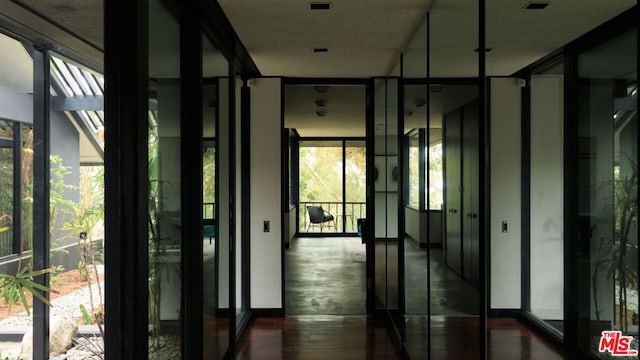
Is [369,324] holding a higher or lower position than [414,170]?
lower

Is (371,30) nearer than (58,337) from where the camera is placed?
No

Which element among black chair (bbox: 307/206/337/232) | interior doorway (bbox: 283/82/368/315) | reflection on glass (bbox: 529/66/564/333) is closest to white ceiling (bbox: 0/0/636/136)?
reflection on glass (bbox: 529/66/564/333)

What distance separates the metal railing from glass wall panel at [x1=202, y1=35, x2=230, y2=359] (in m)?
9.77

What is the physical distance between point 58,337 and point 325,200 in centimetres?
1227

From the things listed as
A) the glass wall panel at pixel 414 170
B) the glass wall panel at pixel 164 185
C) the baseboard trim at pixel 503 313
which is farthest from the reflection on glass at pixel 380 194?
the baseboard trim at pixel 503 313

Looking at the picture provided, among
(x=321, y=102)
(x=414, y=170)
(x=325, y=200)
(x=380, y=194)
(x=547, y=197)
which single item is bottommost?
(x=325, y=200)

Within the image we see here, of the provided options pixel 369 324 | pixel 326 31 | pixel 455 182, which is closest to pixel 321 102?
pixel 369 324

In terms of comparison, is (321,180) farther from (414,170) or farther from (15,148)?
(15,148)

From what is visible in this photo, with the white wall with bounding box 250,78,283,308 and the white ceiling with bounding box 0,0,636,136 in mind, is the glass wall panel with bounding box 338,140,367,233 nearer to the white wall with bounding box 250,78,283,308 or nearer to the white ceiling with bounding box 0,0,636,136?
the white ceiling with bounding box 0,0,636,136

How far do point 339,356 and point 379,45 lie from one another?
8.41ft

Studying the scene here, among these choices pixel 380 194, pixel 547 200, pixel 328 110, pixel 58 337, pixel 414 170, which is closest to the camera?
pixel 547 200

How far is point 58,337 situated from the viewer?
1453 millimetres

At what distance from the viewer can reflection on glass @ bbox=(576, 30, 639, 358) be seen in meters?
0.84

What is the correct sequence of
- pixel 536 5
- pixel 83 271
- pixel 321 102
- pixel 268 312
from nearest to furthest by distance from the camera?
1. pixel 536 5
2. pixel 83 271
3. pixel 268 312
4. pixel 321 102
